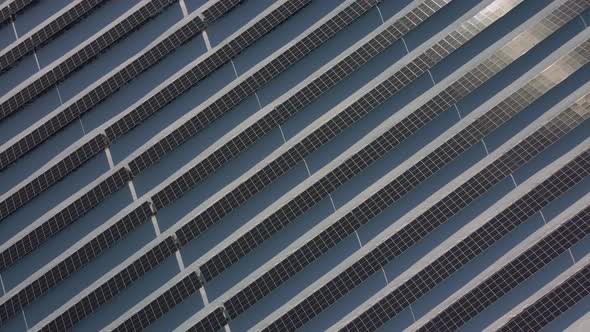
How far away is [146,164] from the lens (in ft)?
115

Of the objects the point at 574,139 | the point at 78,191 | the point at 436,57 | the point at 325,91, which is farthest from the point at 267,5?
the point at 574,139

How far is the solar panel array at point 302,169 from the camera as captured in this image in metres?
32.2

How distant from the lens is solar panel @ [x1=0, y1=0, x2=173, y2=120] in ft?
120

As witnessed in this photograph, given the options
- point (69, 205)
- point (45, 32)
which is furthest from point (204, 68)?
point (69, 205)

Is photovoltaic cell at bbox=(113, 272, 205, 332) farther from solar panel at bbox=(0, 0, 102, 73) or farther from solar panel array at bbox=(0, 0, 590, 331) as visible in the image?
solar panel at bbox=(0, 0, 102, 73)

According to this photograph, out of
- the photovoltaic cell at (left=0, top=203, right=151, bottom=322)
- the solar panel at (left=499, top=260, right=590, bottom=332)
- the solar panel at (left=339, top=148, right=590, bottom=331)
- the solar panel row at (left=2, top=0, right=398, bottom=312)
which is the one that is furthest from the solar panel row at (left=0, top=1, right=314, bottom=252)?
the solar panel at (left=499, top=260, right=590, bottom=332)

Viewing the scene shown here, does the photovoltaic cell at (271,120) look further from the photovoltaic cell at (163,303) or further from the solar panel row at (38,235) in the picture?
the solar panel row at (38,235)

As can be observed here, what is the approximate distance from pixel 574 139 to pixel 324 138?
8.29 meters

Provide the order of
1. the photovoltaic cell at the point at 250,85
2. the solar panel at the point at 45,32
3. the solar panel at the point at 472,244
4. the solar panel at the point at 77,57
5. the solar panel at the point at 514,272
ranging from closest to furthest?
the solar panel at the point at 514,272 < the solar panel at the point at 472,244 < the photovoltaic cell at the point at 250,85 < the solar panel at the point at 77,57 < the solar panel at the point at 45,32

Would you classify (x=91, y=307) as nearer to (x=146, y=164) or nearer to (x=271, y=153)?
(x=146, y=164)

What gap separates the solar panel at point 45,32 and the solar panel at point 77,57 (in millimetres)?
1000

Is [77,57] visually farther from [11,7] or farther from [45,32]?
[11,7]

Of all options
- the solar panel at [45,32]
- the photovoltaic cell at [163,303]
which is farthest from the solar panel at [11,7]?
the photovoltaic cell at [163,303]

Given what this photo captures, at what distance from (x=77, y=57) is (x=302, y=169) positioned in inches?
388
